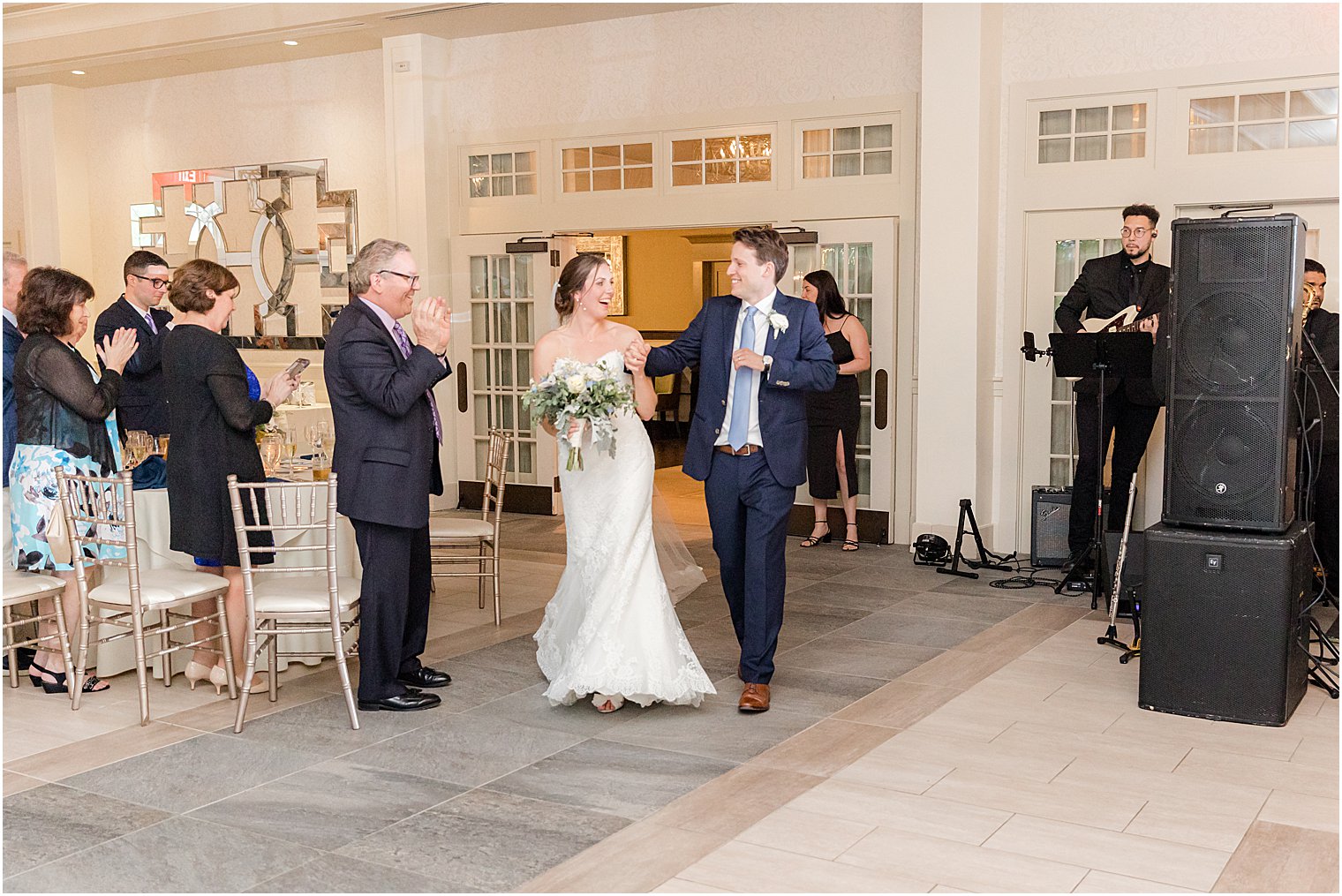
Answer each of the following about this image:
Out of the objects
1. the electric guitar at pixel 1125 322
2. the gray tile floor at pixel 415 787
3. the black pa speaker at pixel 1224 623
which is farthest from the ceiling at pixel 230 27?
the black pa speaker at pixel 1224 623

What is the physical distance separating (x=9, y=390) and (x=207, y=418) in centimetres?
107

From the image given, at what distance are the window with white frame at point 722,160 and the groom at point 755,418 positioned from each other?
4.09 m

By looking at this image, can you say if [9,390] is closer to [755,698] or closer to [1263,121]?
[755,698]

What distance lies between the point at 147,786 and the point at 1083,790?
2.98 metres

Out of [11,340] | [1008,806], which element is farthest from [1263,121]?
[11,340]

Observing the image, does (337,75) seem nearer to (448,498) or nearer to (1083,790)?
(448,498)

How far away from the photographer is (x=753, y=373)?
468 centimetres

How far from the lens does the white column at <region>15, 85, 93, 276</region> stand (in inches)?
450

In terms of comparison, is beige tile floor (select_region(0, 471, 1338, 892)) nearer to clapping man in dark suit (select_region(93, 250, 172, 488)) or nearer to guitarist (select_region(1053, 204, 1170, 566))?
clapping man in dark suit (select_region(93, 250, 172, 488))

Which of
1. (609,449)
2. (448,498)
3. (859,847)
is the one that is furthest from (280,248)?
(859,847)

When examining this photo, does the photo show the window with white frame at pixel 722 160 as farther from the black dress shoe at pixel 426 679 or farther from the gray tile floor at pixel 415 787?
the black dress shoe at pixel 426 679

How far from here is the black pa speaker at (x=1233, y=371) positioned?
439 cm

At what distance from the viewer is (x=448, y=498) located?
1012 centimetres

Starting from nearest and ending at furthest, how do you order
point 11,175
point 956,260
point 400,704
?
point 400,704 < point 956,260 < point 11,175
